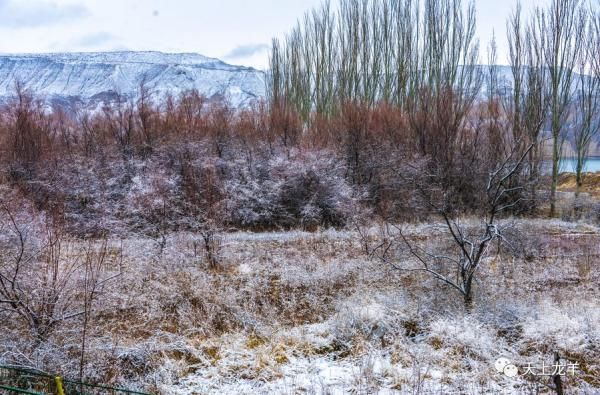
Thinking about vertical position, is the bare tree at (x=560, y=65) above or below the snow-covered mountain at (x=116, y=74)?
below

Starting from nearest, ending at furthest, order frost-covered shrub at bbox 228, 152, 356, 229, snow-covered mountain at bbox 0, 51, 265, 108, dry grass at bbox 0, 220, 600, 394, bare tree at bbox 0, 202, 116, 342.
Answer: dry grass at bbox 0, 220, 600, 394 < bare tree at bbox 0, 202, 116, 342 < frost-covered shrub at bbox 228, 152, 356, 229 < snow-covered mountain at bbox 0, 51, 265, 108

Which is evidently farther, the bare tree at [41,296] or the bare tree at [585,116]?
the bare tree at [585,116]

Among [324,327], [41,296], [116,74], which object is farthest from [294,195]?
[116,74]

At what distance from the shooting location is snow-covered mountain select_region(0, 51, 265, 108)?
246 feet

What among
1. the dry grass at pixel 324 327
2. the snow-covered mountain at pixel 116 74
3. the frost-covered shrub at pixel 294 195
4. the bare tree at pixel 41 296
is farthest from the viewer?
the snow-covered mountain at pixel 116 74

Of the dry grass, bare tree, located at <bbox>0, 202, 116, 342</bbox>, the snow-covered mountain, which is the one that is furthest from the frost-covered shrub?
the snow-covered mountain

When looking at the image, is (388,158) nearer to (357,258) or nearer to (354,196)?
(354,196)

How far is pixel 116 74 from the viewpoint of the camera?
7831 centimetres

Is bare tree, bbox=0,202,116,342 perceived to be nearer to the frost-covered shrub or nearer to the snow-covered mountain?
the frost-covered shrub

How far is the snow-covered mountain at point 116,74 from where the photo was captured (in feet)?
246

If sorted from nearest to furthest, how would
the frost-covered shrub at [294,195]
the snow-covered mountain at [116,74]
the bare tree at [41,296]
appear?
the bare tree at [41,296]
the frost-covered shrub at [294,195]
the snow-covered mountain at [116,74]

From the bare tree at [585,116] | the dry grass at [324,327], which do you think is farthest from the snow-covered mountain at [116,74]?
the dry grass at [324,327]

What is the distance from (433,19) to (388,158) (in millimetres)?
7957

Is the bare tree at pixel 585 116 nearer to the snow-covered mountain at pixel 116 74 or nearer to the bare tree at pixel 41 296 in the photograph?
the bare tree at pixel 41 296
